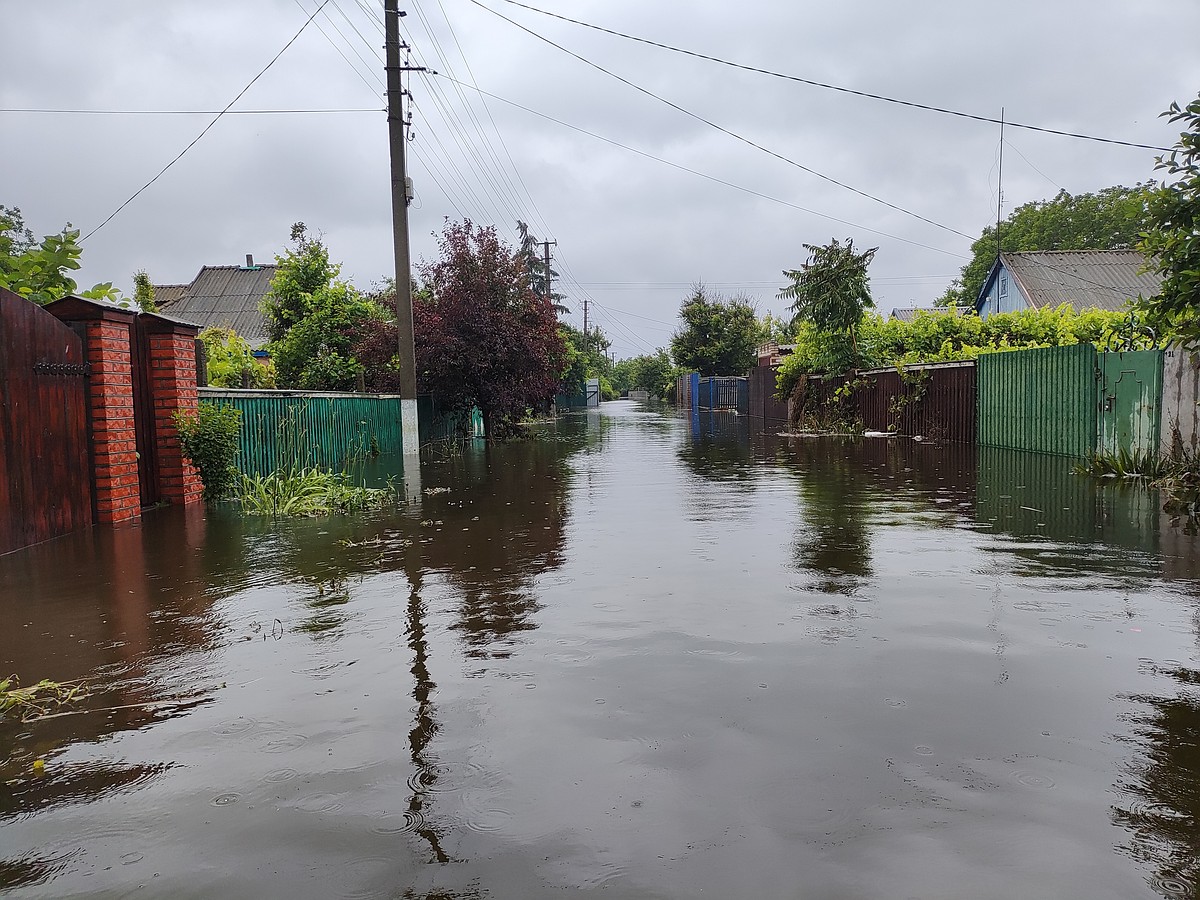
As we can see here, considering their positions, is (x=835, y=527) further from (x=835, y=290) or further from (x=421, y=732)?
(x=835, y=290)

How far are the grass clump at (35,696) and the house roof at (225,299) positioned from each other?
37.9 m

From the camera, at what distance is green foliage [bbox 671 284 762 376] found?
5397 centimetres

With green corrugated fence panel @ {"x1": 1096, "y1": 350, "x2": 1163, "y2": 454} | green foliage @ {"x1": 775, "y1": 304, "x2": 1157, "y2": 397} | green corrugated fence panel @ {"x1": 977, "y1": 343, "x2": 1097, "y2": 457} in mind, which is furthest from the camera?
green foliage @ {"x1": 775, "y1": 304, "x2": 1157, "y2": 397}

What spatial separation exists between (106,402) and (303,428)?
4.91 m

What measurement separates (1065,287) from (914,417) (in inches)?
682

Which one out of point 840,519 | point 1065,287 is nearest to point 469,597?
point 840,519

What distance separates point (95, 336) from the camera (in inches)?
339

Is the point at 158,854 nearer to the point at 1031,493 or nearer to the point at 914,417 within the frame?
the point at 1031,493

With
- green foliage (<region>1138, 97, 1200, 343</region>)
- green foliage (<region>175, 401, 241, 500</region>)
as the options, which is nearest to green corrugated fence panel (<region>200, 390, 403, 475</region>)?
green foliage (<region>175, 401, 241, 500</region>)

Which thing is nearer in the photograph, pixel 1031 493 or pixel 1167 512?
pixel 1167 512

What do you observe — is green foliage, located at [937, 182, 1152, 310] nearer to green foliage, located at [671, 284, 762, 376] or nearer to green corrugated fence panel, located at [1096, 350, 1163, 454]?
green foliage, located at [671, 284, 762, 376]

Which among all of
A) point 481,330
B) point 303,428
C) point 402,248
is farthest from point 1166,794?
A: point 481,330

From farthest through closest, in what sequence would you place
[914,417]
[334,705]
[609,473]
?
[914,417] → [609,473] → [334,705]

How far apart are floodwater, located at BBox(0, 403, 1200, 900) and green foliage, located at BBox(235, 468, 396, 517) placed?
2067 mm
